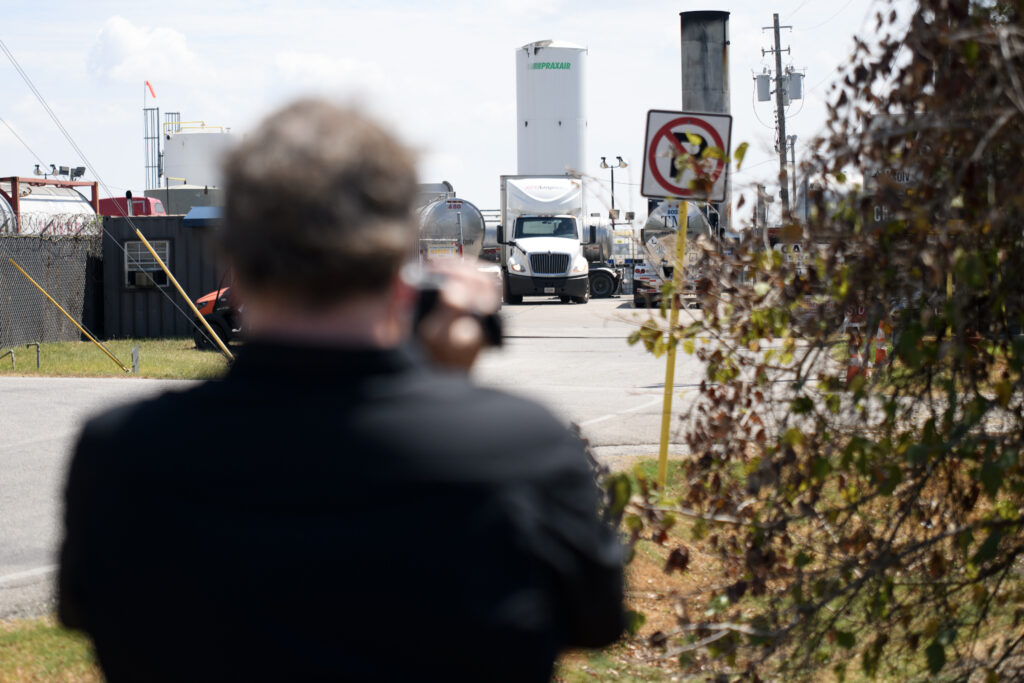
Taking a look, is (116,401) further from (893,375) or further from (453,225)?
(453,225)

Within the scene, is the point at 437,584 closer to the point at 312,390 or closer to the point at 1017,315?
the point at 312,390

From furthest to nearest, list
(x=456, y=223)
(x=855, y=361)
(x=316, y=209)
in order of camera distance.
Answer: (x=456, y=223), (x=855, y=361), (x=316, y=209)

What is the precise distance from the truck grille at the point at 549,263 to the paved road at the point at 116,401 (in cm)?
1244

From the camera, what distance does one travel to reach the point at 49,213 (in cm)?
2817

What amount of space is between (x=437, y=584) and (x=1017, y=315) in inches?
96.3

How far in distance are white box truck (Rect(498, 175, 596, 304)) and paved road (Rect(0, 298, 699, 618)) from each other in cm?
1248

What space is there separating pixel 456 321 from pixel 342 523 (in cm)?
36

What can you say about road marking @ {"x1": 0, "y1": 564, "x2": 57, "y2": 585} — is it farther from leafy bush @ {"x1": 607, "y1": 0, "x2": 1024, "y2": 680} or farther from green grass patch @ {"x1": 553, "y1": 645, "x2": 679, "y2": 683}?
leafy bush @ {"x1": 607, "y1": 0, "x2": 1024, "y2": 680}

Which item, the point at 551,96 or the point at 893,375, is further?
the point at 551,96

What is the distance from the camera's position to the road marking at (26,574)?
6.16 m

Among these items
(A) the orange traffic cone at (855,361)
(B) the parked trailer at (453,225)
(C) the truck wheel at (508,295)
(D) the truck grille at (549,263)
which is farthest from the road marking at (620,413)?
(C) the truck wheel at (508,295)

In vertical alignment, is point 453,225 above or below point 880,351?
above

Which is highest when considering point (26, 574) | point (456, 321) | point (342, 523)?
point (456, 321)

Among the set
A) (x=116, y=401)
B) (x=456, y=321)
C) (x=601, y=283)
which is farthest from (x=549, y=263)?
(x=456, y=321)
